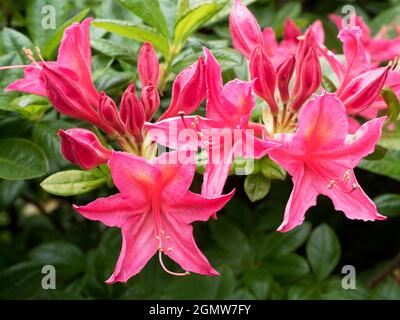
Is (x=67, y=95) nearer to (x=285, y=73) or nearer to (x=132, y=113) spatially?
(x=132, y=113)

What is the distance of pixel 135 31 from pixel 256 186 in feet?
1.28

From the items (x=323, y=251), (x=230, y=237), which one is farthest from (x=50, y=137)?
(x=323, y=251)

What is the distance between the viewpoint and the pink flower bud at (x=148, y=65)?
117 centimetres

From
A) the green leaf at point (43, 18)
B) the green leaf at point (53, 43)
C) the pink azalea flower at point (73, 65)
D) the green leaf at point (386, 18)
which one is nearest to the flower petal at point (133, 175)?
the pink azalea flower at point (73, 65)

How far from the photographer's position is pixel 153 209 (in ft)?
3.52

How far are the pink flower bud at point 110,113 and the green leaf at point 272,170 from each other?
26 cm

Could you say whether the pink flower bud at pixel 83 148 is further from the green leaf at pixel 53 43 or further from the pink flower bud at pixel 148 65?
the green leaf at pixel 53 43

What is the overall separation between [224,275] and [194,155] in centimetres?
59

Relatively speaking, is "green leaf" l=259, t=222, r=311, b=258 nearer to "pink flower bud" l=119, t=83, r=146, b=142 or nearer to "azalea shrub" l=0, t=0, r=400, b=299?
"azalea shrub" l=0, t=0, r=400, b=299

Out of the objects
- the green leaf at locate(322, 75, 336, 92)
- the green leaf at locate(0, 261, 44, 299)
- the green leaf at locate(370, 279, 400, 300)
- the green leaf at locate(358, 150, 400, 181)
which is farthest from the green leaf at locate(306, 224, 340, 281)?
the green leaf at locate(0, 261, 44, 299)

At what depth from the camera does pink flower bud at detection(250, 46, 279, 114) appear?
1.11m

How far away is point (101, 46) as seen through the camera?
4.33ft
